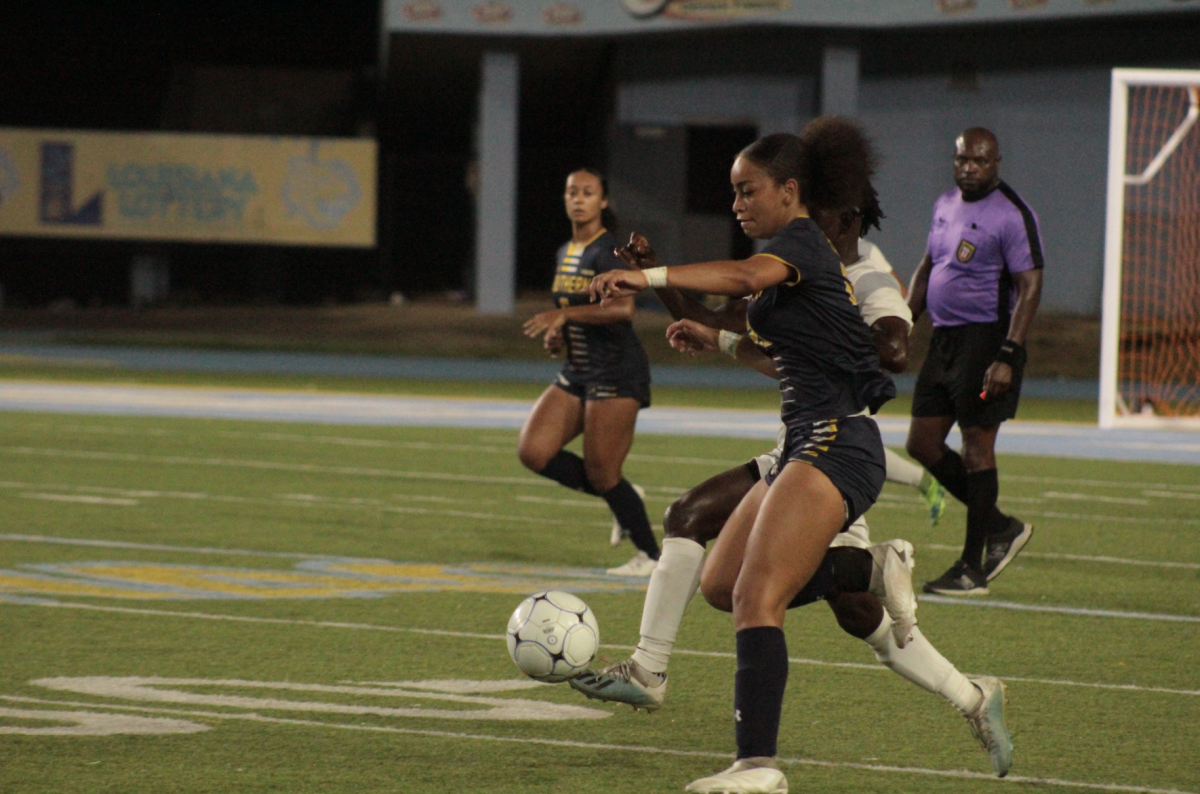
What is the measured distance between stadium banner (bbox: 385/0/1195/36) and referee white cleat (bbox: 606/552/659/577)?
20.1 m

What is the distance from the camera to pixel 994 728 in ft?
16.7

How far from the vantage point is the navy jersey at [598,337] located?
9211 mm

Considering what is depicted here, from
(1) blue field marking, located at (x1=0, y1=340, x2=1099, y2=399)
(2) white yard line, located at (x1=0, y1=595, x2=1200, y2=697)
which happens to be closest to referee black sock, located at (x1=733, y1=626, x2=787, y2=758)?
(2) white yard line, located at (x1=0, y1=595, x2=1200, y2=697)

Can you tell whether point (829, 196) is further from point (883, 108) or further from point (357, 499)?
point (883, 108)

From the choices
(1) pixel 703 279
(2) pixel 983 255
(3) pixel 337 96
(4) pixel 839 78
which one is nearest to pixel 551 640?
(1) pixel 703 279

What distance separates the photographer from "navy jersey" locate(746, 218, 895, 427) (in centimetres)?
496

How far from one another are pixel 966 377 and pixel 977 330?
0.26 m

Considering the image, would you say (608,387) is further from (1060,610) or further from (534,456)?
(1060,610)

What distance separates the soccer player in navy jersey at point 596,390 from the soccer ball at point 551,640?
3.19 metres

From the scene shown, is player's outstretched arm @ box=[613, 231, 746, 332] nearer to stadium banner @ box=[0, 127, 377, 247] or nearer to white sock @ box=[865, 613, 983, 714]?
white sock @ box=[865, 613, 983, 714]

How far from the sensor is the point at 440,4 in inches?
1119

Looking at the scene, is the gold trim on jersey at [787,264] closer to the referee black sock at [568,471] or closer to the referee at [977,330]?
the referee at [977,330]

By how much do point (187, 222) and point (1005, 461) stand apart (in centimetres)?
2083

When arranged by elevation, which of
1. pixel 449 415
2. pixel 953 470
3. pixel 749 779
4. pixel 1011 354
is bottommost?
pixel 449 415
